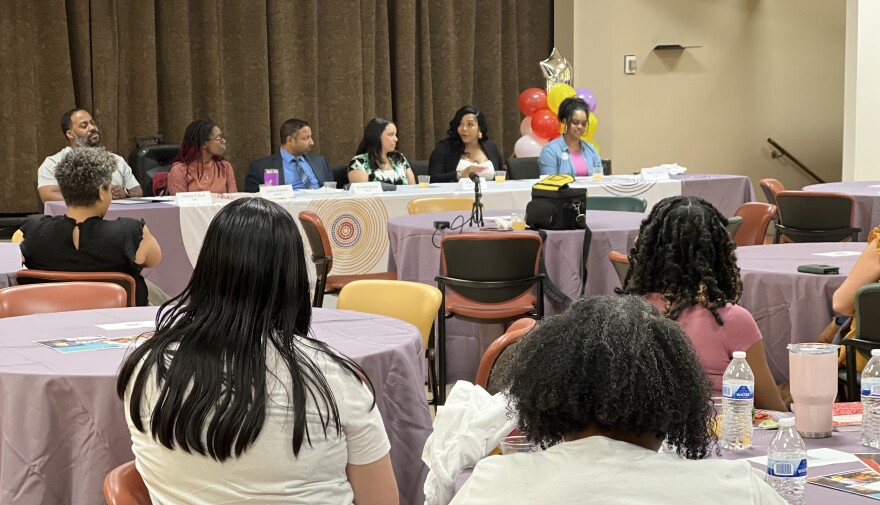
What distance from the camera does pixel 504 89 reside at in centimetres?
1188

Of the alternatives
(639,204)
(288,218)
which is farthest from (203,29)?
(288,218)

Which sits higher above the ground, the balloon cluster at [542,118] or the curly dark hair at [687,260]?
the balloon cluster at [542,118]

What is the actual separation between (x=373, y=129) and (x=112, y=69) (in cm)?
259

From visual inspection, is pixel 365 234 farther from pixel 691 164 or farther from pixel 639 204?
pixel 691 164

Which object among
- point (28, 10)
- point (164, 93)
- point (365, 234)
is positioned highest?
point (28, 10)

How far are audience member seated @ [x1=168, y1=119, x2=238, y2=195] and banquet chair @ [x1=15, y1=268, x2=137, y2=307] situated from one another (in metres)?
3.16

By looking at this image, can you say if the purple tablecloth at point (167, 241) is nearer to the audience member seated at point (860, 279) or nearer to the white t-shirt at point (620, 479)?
the audience member seated at point (860, 279)

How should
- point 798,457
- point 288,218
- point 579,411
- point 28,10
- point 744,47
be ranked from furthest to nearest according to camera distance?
1. point 744,47
2. point 28,10
3. point 288,218
4. point 798,457
5. point 579,411

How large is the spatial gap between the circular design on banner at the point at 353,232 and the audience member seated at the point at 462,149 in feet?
5.57

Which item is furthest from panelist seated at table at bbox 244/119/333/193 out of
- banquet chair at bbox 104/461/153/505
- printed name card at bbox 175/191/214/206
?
banquet chair at bbox 104/461/153/505

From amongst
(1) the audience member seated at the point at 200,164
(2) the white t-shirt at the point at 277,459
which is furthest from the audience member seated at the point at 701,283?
(1) the audience member seated at the point at 200,164

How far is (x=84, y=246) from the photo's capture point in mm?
4430

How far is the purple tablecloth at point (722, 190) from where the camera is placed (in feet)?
27.3

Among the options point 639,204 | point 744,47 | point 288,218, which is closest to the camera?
point 288,218
